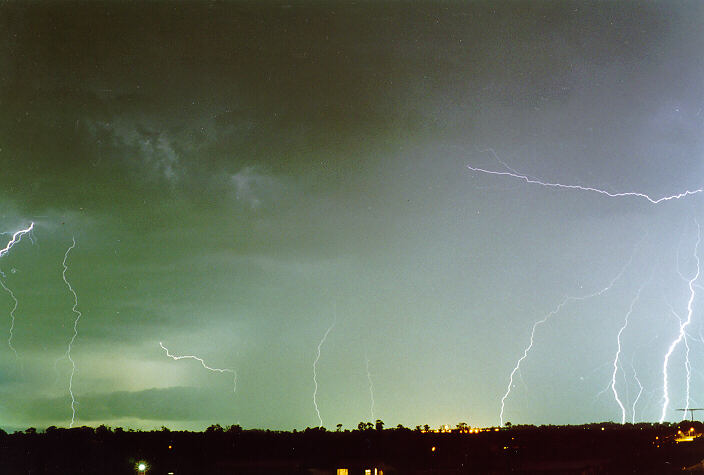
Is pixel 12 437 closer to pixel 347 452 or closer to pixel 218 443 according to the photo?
pixel 218 443

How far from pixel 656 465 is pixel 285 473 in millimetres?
27486


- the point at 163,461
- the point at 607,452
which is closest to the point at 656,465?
the point at 607,452

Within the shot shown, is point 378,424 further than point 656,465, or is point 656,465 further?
point 378,424

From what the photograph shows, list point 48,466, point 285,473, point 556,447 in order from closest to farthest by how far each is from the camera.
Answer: point 285,473
point 48,466
point 556,447

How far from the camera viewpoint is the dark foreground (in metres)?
53.4

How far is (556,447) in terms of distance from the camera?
85438mm

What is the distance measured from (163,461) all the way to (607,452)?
46772 millimetres

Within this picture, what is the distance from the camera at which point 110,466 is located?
64.3 meters

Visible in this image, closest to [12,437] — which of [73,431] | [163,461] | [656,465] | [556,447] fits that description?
[73,431]

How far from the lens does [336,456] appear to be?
69.1 metres

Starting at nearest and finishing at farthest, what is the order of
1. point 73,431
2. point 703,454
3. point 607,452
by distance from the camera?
1. point 703,454
2. point 607,452
3. point 73,431

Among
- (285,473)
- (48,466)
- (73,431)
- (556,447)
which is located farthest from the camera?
(73,431)

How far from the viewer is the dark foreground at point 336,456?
53.4 meters

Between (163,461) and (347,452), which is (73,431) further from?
(347,452)
